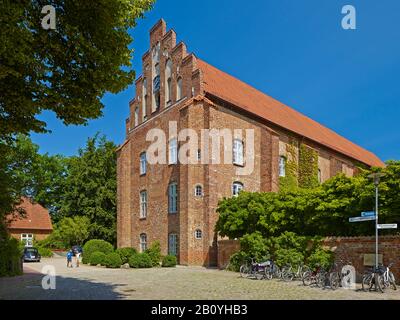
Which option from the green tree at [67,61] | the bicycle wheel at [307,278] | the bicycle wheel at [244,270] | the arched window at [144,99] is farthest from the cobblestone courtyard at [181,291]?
the arched window at [144,99]

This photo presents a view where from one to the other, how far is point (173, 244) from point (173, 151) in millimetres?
6246

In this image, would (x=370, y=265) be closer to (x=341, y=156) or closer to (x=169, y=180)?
(x=169, y=180)

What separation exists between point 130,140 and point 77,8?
1079 inches

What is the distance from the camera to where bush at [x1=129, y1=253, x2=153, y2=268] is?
85.0ft

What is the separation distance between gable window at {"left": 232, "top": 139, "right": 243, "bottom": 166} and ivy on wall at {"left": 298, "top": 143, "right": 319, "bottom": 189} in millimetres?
7042

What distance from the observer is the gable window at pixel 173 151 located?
29.5 metres

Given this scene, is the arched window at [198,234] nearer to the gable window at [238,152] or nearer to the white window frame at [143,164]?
the gable window at [238,152]

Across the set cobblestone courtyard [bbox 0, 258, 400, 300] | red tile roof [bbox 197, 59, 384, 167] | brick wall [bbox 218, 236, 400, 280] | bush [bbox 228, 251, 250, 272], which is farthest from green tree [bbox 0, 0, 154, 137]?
red tile roof [bbox 197, 59, 384, 167]

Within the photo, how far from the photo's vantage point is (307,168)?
35.0 metres

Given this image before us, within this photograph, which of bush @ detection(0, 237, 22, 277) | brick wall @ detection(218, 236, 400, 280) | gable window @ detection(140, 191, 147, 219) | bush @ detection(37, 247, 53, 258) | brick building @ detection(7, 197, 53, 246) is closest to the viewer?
brick wall @ detection(218, 236, 400, 280)

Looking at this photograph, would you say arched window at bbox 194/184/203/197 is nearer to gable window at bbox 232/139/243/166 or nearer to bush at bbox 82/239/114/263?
gable window at bbox 232/139/243/166

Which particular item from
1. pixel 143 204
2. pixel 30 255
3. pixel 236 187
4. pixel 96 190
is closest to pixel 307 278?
pixel 236 187

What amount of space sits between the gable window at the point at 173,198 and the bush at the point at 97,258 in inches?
208
